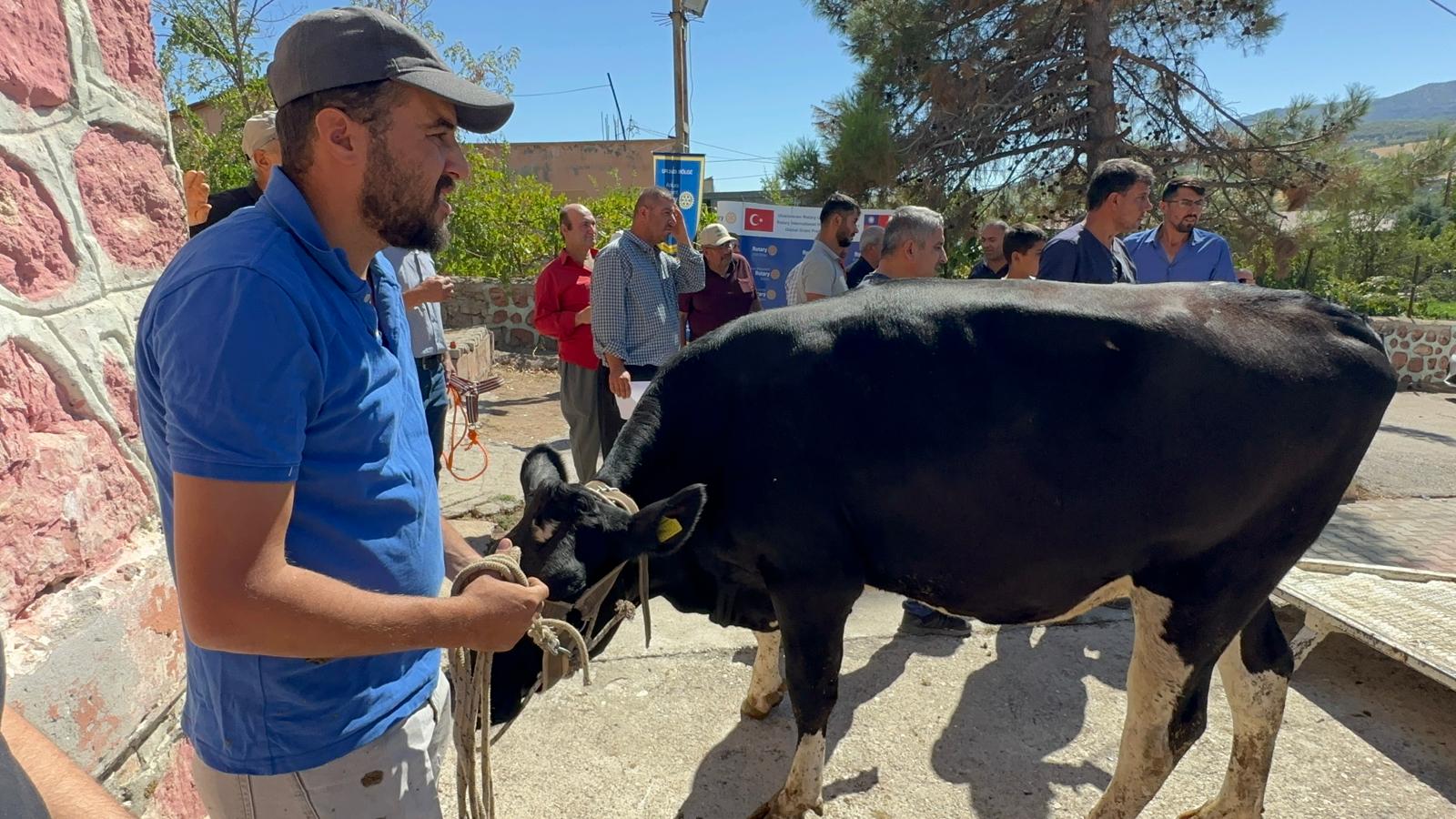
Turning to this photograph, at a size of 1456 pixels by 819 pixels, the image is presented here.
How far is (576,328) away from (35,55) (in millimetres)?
3643

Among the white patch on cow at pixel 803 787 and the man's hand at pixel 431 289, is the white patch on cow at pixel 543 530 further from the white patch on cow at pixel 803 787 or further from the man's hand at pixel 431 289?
the man's hand at pixel 431 289

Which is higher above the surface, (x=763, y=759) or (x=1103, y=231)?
(x=1103, y=231)

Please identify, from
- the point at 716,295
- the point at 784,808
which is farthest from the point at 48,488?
the point at 716,295

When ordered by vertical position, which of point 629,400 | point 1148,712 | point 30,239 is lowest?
point 1148,712

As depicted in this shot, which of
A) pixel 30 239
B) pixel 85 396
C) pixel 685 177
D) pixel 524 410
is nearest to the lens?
pixel 30 239

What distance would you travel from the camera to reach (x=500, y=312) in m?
13.0

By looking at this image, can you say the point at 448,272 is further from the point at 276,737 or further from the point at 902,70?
the point at 276,737

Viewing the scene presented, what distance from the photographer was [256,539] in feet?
3.76

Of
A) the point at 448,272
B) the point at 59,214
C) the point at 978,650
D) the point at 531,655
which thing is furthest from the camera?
the point at 448,272

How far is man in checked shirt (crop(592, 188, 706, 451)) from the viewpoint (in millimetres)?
4742

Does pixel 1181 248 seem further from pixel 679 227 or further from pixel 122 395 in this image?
pixel 122 395

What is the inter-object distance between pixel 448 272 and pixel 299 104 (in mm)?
12700

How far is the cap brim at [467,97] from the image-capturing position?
1349mm

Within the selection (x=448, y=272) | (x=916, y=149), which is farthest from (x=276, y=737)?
(x=916, y=149)
